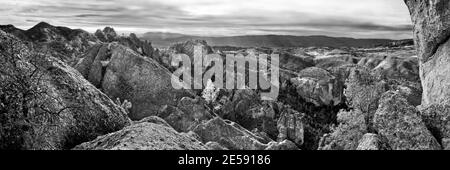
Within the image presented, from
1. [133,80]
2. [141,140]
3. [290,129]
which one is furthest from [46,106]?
[290,129]

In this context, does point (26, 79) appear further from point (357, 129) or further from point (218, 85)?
point (218, 85)

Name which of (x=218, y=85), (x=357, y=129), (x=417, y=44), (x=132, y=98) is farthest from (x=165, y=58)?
(x=357, y=129)

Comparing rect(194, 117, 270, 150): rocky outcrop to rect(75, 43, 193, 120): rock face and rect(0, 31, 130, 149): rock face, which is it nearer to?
rect(75, 43, 193, 120): rock face

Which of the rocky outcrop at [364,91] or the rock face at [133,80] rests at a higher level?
the rocky outcrop at [364,91]

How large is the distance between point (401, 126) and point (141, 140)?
1392cm

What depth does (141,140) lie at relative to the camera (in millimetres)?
18641

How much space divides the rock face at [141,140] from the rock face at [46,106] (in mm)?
1494

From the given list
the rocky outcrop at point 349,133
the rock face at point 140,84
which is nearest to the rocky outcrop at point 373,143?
the rocky outcrop at point 349,133

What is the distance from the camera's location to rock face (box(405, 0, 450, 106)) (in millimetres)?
49250

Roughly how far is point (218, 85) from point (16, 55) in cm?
13309

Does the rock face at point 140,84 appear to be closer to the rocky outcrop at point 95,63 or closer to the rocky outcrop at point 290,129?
the rocky outcrop at point 95,63

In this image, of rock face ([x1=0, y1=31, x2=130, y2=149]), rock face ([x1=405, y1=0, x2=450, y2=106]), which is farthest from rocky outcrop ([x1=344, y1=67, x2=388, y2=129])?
rock face ([x1=0, y1=31, x2=130, y2=149])

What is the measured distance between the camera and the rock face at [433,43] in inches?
1939

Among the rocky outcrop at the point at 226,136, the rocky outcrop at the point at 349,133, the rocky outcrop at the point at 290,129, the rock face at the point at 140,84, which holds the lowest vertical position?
the rocky outcrop at the point at 290,129
